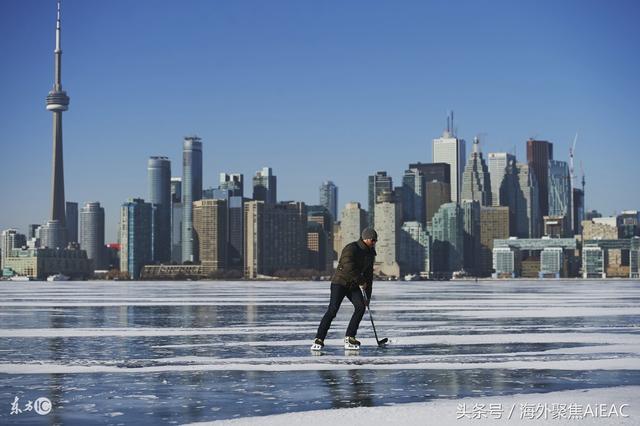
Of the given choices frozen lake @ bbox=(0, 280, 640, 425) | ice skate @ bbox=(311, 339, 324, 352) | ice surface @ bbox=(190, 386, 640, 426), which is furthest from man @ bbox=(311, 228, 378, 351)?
ice surface @ bbox=(190, 386, 640, 426)

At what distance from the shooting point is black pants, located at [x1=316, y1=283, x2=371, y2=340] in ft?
56.9

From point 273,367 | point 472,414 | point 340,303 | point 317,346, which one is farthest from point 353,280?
point 472,414

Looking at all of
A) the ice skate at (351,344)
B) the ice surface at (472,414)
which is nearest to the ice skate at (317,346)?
the ice skate at (351,344)

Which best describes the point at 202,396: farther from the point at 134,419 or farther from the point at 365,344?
the point at 365,344

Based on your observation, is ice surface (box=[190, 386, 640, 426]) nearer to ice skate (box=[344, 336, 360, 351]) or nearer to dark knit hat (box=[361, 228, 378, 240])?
ice skate (box=[344, 336, 360, 351])

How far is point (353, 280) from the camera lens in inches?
694

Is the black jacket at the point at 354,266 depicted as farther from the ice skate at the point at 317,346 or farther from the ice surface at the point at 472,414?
the ice surface at the point at 472,414

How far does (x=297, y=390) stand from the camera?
477 inches

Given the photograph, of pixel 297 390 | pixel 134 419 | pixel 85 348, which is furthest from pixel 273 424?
pixel 85 348

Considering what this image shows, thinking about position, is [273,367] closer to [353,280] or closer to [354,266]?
[353,280]

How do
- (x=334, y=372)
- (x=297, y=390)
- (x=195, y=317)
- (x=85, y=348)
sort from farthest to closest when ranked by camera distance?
(x=195, y=317)
(x=85, y=348)
(x=334, y=372)
(x=297, y=390)

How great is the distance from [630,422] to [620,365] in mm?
5071

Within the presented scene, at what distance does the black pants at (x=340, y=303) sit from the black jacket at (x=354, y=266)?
0.13 m

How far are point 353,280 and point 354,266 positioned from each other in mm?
250
